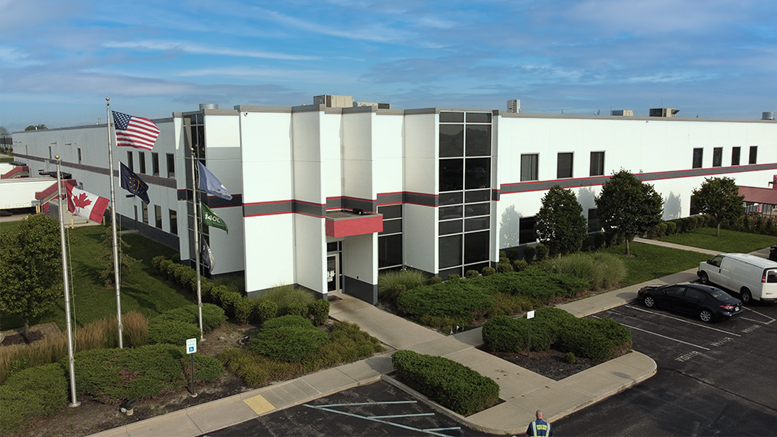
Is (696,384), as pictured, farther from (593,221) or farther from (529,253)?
(593,221)

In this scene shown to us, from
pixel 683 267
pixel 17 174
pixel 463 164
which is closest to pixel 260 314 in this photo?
pixel 463 164

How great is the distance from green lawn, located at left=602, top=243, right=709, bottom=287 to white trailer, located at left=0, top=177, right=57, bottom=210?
45560 mm

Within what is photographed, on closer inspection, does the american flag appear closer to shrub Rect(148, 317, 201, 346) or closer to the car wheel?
shrub Rect(148, 317, 201, 346)

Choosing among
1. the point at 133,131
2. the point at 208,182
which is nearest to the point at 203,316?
the point at 208,182

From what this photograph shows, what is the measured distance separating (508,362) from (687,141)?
30.4 m

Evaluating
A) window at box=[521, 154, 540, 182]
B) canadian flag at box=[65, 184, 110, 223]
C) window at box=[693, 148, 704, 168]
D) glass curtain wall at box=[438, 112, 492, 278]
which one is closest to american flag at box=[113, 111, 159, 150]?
canadian flag at box=[65, 184, 110, 223]

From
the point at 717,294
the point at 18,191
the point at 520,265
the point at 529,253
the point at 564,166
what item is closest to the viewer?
the point at 717,294

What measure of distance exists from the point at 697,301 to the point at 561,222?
8673mm

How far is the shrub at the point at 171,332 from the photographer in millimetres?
17609

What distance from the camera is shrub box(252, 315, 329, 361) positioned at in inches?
678

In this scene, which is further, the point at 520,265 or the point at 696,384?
the point at 520,265

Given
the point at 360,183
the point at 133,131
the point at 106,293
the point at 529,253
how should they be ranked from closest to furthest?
1. the point at 133,131
2. the point at 360,183
3. the point at 106,293
4. the point at 529,253

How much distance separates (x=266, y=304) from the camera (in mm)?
21125

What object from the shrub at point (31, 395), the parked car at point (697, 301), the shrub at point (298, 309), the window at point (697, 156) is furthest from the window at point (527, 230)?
the shrub at point (31, 395)
